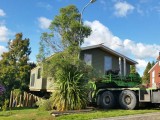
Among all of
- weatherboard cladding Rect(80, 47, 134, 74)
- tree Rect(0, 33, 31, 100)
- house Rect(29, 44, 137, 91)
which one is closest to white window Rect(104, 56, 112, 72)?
house Rect(29, 44, 137, 91)

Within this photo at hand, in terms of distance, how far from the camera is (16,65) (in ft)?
152

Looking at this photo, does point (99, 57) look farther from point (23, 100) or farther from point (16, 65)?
point (16, 65)

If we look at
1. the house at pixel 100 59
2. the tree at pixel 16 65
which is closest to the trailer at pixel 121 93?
the house at pixel 100 59

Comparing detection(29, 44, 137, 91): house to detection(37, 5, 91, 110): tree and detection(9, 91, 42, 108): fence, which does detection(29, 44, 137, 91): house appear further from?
detection(37, 5, 91, 110): tree

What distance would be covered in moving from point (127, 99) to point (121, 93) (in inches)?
25.3

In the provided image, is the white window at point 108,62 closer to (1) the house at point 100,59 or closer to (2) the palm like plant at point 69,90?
(1) the house at point 100,59

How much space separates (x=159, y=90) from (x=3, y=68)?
34128 millimetres

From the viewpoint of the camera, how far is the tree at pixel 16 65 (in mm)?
42812

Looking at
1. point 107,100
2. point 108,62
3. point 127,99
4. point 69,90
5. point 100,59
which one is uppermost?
point 100,59

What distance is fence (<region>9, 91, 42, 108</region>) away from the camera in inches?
1092

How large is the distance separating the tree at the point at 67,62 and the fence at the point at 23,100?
21.5 ft

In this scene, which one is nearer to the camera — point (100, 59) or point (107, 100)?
point (107, 100)

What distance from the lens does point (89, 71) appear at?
1900 centimetres

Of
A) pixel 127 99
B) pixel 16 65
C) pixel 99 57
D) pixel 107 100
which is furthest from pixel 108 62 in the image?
pixel 16 65
